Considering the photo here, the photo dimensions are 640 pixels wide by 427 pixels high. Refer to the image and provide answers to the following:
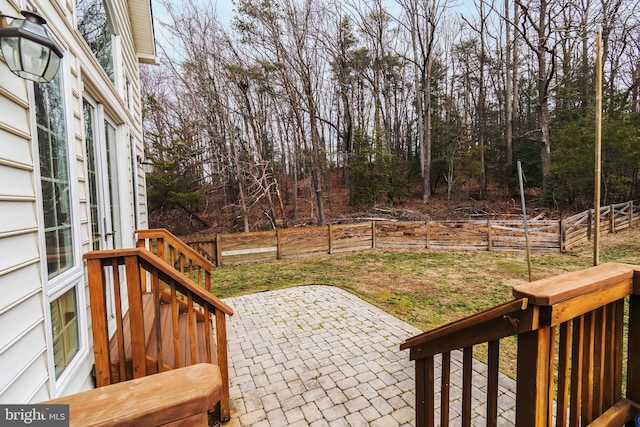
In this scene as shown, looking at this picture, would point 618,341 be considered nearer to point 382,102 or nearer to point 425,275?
point 425,275

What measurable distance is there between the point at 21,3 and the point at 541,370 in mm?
2798

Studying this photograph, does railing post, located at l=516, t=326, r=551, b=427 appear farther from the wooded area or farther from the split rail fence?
the wooded area

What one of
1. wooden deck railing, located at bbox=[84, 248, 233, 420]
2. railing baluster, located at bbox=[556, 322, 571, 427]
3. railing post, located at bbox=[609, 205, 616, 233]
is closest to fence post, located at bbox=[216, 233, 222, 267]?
wooden deck railing, located at bbox=[84, 248, 233, 420]

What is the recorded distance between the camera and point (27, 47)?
50.4 inches

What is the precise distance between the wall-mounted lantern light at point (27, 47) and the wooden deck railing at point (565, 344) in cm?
220

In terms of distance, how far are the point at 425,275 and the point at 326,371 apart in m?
4.22

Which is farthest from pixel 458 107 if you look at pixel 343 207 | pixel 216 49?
pixel 216 49

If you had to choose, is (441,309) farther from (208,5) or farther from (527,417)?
(208,5)

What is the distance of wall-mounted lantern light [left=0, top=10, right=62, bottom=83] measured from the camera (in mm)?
1246

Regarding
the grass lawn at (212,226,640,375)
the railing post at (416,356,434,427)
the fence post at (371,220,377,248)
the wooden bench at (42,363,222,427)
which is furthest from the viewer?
the fence post at (371,220,377,248)

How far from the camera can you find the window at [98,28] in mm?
2701

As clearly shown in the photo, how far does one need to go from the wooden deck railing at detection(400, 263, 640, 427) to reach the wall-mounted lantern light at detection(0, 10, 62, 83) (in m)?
2.20

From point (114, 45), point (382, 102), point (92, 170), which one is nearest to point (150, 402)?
point (92, 170)

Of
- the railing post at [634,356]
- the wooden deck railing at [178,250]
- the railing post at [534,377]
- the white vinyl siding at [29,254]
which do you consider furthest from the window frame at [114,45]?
the railing post at [634,356]
